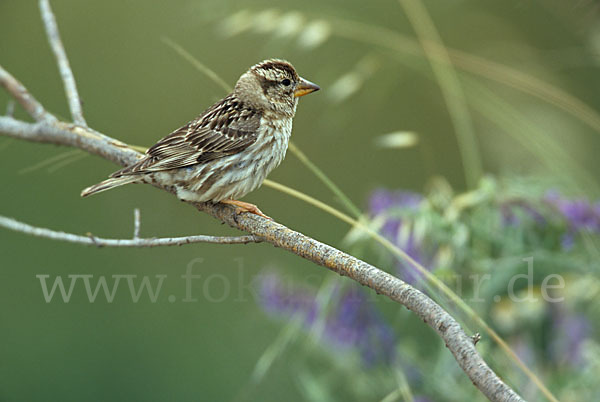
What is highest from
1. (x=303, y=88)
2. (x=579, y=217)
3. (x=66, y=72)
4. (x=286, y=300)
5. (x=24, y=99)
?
(x=303, y=88)

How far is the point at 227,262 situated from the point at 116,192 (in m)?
0.83

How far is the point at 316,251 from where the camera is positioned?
1.46 m

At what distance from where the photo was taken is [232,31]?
2.58m

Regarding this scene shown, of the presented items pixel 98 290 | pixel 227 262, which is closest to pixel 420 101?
pixel 227 262

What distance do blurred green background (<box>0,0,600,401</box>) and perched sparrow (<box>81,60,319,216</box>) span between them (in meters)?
0.47

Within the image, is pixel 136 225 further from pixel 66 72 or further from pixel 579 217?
pixel 579 217

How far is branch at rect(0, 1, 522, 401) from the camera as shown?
1211 mm

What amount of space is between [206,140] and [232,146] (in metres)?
0.09

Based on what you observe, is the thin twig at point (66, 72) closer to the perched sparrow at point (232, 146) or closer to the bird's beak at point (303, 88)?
the perched sparrow at point (232, 146)

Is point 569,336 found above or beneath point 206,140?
beneath

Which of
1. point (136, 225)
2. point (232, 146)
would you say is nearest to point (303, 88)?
point (232, 146)

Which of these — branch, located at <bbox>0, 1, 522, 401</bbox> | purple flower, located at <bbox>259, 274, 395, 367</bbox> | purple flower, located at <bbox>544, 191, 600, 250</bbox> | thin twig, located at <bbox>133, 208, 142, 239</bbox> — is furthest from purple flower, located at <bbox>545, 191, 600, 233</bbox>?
thin twig, located at <bbox>133, 208, 142, 239</bbox>

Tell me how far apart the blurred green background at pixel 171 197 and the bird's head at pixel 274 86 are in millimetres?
438

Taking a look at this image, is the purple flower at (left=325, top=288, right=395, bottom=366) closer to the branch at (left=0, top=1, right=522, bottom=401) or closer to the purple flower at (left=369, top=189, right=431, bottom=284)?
the purple flower at (left=369, top=189, right=431, bottom=284)
